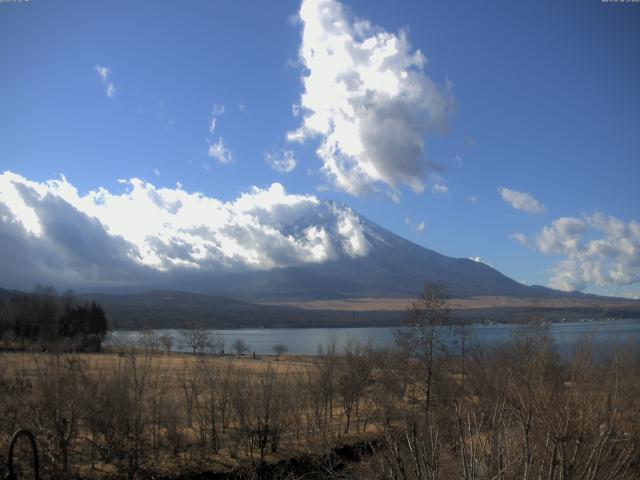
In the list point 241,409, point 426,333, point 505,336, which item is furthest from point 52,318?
point 426,333

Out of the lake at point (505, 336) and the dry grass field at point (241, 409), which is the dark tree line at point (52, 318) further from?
the dry grass field at point (241, 409)

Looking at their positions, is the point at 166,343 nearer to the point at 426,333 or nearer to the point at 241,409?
the point at 241,409

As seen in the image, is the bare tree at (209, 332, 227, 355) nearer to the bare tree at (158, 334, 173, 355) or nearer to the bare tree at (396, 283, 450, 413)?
the bare tree at (158, 334, 173, 355)

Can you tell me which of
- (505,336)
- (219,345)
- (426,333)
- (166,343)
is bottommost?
(219,345)

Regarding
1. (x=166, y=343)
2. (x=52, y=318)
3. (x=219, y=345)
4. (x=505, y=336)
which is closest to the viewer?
(x=166, y=343)

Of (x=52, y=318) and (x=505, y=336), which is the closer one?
(x=505, y=336)

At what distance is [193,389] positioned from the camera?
23969 millimetres

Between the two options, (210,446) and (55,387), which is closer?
(55,387)

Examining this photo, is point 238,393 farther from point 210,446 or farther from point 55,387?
point 55,387

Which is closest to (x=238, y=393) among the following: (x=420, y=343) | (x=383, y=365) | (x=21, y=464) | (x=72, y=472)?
(x=72, y=472)

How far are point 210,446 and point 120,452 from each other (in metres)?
4.91

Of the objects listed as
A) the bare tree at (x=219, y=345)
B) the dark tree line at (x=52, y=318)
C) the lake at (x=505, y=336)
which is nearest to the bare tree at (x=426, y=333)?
the lake at (x=505, y=336)

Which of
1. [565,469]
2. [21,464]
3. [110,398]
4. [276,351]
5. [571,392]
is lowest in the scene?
[276,351]

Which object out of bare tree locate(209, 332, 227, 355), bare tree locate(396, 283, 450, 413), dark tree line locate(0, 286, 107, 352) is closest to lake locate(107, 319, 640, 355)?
bare tree locate(396, 283, 450, 413)
